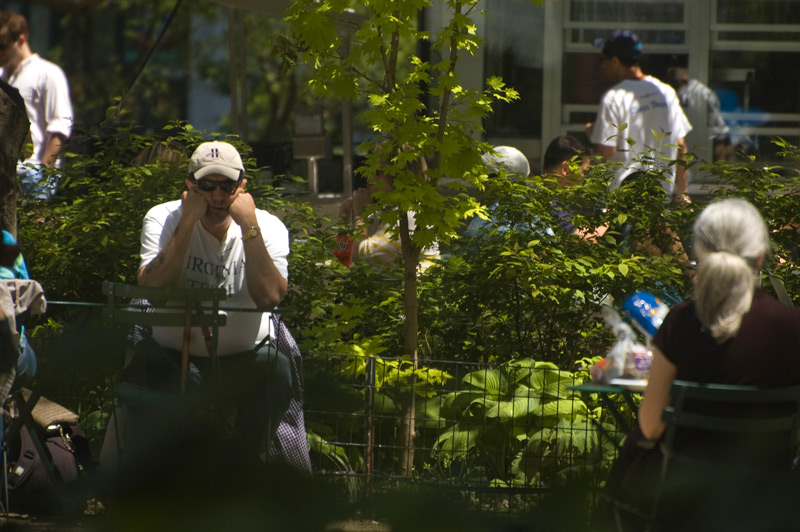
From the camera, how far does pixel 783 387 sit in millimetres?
2621

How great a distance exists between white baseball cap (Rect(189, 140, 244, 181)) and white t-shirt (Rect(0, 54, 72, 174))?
3299mm

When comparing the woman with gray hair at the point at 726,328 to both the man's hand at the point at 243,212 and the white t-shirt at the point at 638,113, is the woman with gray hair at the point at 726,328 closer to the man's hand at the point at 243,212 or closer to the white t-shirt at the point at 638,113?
the man's hand at the point at 243,212

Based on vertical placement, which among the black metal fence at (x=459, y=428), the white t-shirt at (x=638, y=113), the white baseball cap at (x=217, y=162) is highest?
the white t-shirt at (x=638, y=113)

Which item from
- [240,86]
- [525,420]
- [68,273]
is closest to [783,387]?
[525,420]

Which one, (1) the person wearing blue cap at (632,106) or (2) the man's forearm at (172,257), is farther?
(1) the person wearing blue cap at (632,106)

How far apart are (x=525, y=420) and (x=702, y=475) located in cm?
328

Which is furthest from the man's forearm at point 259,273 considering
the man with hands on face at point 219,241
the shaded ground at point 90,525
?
the shaded ground at point 90,525

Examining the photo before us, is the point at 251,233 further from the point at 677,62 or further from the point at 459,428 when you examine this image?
the point at 677,62

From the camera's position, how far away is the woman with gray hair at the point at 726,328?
2.66m

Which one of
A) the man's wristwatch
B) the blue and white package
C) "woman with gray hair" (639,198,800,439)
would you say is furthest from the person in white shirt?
"woman with gray hair" (639,198,800,439)

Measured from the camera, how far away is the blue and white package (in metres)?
3.26

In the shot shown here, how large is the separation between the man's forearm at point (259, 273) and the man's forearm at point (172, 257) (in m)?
0.22

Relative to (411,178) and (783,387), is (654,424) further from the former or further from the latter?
(411,178)

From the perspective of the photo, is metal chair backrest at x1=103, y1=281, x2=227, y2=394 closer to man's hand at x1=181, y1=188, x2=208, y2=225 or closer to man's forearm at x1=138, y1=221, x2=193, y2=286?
man's forearm at x1=138, y1=221, x2=193, y2=286
